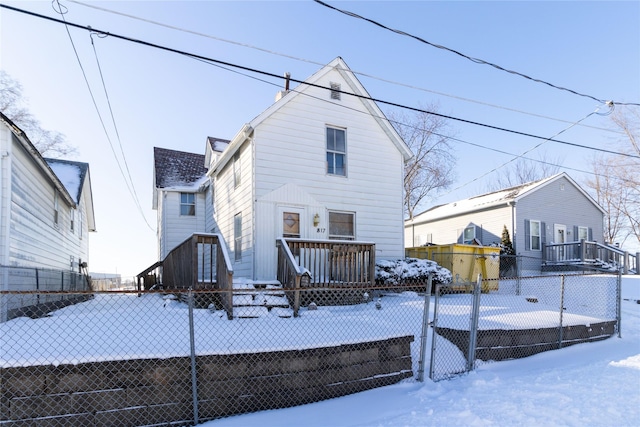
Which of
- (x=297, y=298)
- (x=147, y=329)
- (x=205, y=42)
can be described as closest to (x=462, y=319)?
(x=297, y=298)

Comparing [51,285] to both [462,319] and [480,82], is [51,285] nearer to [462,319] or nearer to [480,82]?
[462,319]

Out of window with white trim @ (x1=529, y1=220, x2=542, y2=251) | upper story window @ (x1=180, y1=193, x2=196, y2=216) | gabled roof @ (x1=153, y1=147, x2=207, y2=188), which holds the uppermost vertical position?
gabled roof @ (x1=153, y1=147, x2=207, y2=188)

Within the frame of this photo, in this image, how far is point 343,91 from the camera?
33.3ft

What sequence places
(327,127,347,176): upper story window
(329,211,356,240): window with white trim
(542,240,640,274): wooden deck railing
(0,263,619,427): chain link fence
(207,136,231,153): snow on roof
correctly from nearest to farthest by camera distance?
(0,263,619,427): chain link fence, (329,211,356,240): window with white trim, (327,127,347,176): upper story window, (207,136,231,153): snow on roof, (542,240,640,274): wooden deck railing

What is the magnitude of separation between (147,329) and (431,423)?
3836 mm

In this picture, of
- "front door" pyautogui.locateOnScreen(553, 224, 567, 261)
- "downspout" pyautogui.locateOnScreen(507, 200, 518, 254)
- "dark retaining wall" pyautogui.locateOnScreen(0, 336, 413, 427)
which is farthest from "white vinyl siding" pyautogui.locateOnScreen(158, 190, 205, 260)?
"front door" pyautogui.locateOnScreen(553, 224, 567, 261)

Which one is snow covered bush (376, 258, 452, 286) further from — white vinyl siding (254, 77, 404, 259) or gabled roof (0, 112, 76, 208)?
gabled roof (0, 112, 76, 208)

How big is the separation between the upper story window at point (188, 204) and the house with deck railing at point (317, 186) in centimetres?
468

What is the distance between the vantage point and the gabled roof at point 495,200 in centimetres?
1848

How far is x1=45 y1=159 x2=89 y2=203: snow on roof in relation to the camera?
14.1 m

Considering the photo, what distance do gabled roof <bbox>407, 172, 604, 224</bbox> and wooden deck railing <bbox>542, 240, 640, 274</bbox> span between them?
9.64 ft

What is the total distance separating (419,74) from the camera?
10820 millimetres

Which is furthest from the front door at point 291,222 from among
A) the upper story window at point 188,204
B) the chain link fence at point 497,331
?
the upper story window at point 188,204

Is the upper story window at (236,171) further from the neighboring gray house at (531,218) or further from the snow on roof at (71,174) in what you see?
the neighboring gray house at (531,218)
